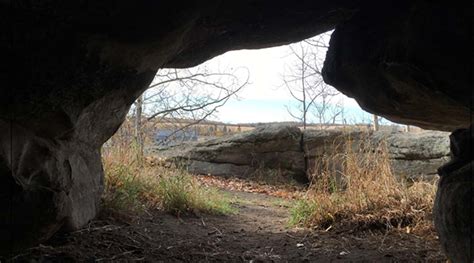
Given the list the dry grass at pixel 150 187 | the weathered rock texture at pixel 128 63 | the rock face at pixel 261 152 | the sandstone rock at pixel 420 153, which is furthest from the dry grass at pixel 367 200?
the rock face at pixel 261 152

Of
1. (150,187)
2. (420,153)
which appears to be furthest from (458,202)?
(420,153)

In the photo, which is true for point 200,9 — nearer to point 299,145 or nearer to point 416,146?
point 416,146

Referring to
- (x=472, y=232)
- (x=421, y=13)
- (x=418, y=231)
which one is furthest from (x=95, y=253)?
(x=418, y=231)

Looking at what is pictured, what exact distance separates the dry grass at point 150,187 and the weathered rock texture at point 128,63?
6.25ft

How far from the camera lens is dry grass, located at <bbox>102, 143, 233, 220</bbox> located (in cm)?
550

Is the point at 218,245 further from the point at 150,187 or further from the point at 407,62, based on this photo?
the point at 407,62

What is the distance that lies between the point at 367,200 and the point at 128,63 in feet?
10.5

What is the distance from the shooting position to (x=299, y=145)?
12.4m

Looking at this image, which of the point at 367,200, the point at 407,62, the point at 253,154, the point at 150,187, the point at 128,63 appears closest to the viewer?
the point at 407,62

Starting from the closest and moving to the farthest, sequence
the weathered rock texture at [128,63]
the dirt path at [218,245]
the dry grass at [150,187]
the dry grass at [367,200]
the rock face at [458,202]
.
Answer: the rock face at [458,202] → the weathered rock texture at [128,63] → the dirt path at [218,245] → the dry grass at [367,200] → the dry grass at [150,187]

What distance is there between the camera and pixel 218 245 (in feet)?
14.2

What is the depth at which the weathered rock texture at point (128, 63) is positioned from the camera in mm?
2500

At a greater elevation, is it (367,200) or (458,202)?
(458,202)

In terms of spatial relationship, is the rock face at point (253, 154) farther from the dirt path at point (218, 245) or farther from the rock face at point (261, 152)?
the dirt path at point (218, 245)
